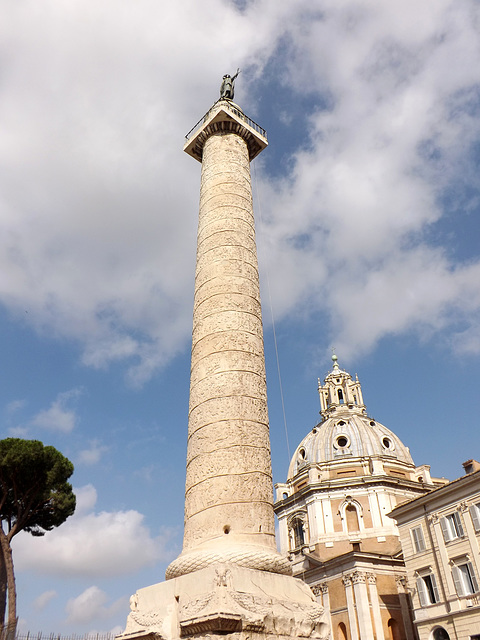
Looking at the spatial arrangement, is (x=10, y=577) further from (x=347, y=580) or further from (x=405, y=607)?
(x=405, y=607)

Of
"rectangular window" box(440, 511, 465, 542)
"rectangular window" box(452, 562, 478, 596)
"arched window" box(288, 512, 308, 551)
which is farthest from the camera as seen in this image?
"arched window" box(288, 512, 308, 551)

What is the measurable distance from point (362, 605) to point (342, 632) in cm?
244

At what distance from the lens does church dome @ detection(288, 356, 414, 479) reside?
44469 mm

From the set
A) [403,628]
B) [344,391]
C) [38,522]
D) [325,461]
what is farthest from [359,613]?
[344,391]

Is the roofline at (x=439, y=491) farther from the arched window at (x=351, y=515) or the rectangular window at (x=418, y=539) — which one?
the arched window at (x=351, y=515)

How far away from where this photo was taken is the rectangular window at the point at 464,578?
21.0 m

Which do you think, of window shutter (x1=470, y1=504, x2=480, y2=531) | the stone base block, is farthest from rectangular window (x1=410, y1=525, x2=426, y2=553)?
the stone base block

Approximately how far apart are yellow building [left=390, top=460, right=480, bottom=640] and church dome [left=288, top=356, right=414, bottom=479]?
18.7 meters

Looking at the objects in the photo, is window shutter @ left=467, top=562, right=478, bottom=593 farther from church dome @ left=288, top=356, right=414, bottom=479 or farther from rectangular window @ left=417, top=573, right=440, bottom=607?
church dome @ left=288, top=356, right=414, bottom=479

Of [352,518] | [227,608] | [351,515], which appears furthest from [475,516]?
[351,515]

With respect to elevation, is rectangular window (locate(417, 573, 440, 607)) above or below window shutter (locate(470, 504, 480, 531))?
below

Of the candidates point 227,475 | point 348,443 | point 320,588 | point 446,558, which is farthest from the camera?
point 348,443

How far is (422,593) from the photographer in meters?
23.2

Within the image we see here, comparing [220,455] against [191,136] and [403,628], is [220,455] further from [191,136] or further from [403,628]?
[403,628]
